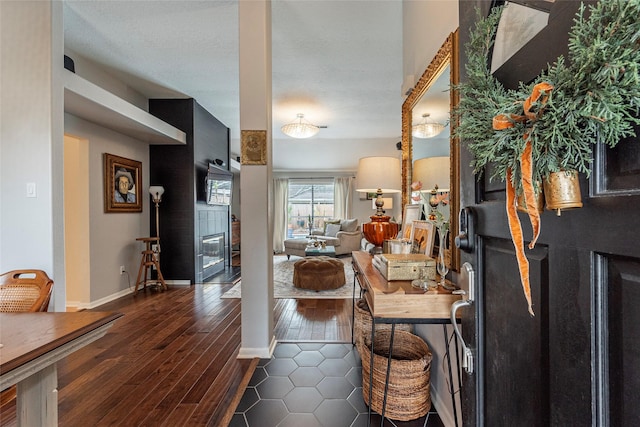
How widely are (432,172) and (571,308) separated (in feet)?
4.29

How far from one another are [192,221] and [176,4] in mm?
3014

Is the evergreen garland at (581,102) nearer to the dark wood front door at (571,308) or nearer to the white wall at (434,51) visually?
the dark wood front door at (571,308)

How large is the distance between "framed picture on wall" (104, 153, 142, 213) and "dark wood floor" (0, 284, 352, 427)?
137cm

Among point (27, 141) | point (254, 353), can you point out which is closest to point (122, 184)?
point (27, 141)

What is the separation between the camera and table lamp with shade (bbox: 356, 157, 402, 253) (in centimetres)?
204

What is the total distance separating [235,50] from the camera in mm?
3277

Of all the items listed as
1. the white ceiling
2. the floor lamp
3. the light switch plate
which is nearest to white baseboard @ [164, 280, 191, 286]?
A: the floor lamp

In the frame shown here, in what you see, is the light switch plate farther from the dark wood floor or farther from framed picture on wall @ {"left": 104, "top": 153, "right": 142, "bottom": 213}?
framed picture on wall @ {"left": 104, "top": 153, "right": 142, "bottom": 213}

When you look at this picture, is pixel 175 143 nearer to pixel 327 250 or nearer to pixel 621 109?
pixel 327 250

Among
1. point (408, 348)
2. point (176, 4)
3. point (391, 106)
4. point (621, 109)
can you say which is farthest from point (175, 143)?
point (621, 109)

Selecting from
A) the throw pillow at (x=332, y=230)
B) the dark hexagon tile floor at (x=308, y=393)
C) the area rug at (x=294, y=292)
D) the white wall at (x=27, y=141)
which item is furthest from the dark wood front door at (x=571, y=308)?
the throw pillow at (x=332, y=230)

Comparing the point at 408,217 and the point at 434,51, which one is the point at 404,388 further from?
the point at 434,51

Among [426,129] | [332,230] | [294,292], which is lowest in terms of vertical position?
[294,292]

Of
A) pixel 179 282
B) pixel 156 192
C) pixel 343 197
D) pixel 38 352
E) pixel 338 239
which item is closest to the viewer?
pixel 38 352
